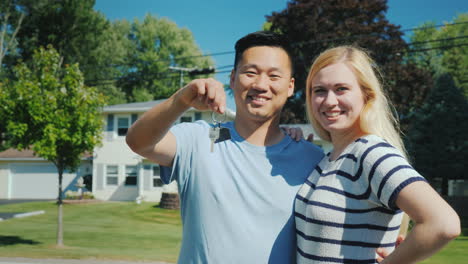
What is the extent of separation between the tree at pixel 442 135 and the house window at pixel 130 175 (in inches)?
658

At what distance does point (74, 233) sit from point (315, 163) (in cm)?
1473

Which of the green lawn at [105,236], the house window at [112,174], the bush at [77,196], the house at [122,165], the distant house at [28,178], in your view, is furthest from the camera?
the distant house at [28,178]

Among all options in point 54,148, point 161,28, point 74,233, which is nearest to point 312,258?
point 54,148

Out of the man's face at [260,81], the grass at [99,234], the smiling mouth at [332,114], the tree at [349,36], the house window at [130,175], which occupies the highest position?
the tree at [349,36]

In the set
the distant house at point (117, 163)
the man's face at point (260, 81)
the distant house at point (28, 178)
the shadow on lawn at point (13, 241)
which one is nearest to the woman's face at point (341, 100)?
the man's face at point (260, 81)

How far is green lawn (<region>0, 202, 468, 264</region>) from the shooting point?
11.2m

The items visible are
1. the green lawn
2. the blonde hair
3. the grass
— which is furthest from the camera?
the grass

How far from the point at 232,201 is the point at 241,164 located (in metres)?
0.21

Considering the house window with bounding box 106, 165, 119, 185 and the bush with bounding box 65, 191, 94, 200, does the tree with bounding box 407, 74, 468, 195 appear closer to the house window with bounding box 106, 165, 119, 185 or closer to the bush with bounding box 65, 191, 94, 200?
the house window with bounding box 106, 165, 119, 185

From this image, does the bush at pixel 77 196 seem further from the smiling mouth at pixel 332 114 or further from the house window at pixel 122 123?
the smiling mouth at pixel 332 114

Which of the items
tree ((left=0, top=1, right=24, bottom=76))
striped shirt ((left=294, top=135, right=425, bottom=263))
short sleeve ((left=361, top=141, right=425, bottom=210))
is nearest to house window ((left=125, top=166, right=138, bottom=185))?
tree ((left=0, top=1, right=24, bottom=76))

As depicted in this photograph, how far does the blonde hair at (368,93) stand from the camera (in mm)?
2152

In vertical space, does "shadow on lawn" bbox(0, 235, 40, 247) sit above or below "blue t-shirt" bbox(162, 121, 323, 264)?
below

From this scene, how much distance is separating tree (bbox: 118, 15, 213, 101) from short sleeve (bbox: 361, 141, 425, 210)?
1757 inches
